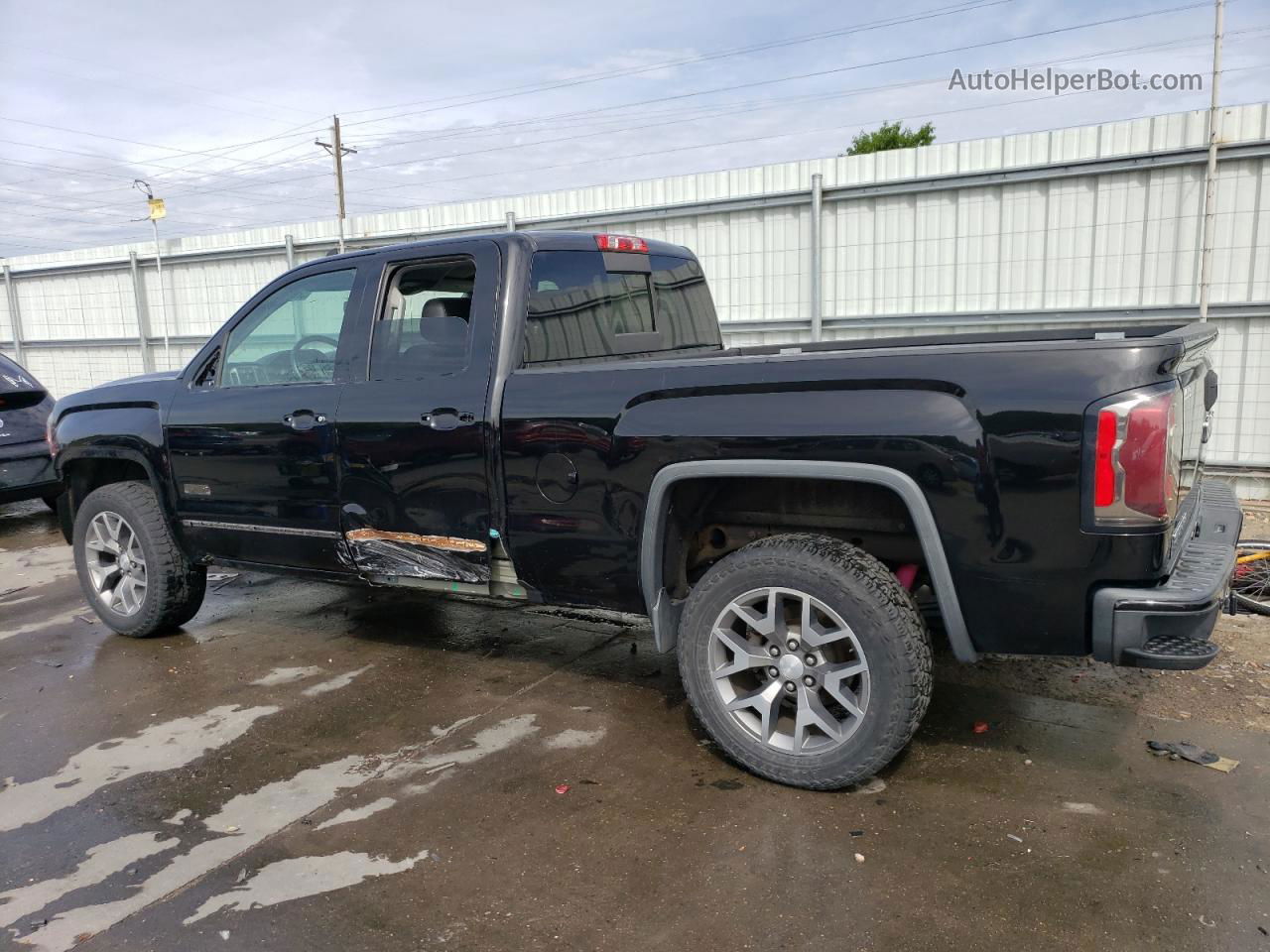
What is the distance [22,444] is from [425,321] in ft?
19.1

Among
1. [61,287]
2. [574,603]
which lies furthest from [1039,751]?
[61,287]

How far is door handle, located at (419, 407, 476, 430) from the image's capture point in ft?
12.4

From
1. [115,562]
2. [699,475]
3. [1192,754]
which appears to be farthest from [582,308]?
[115,562]

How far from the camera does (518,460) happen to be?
12.1 ft

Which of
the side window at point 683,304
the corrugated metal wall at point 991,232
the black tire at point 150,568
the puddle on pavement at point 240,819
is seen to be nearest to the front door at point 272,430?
the black tire at point 150,568

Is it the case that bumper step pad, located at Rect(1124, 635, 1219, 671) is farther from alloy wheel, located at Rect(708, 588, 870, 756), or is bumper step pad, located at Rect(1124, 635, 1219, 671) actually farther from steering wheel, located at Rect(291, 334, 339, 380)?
steering wheel, located at Rect(291, 334, 339, 380)

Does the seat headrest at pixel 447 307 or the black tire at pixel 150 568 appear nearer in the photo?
the seat headrest at pixel 447 307

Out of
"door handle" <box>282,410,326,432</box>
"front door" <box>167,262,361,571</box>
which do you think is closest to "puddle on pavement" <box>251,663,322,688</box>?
"front door" <box>167,262,361,571</box>

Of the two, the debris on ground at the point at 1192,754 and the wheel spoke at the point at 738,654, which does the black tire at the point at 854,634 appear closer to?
Result: the wheel spoke at the point at 738,654

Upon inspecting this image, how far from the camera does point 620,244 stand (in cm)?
439

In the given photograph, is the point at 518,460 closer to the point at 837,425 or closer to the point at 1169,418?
the point at 837,425

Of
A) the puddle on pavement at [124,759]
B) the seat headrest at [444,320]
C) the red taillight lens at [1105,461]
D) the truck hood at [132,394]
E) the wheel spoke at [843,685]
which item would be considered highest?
the seat headrest at [444,320]

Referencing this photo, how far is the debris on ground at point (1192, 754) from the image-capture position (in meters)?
3.34

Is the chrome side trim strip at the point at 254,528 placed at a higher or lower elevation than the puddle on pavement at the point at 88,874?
higher
